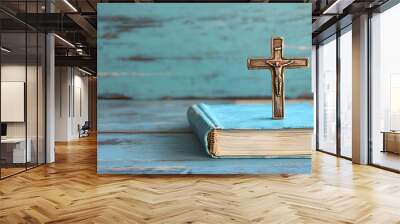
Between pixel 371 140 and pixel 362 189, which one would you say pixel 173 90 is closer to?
pixel 362 189

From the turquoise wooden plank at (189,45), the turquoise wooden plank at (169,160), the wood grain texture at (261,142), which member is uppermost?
the turquoise wooden plank at (189,45)

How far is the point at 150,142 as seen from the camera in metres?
5.07

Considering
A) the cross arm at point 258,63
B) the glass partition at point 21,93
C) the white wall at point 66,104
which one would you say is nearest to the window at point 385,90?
the cross arm at point 258,63

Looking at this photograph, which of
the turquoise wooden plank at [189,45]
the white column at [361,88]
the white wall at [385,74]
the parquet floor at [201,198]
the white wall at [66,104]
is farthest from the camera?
the white wall at [66,104]

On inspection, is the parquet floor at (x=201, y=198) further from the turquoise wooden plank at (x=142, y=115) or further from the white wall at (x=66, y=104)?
the white wall at (x=66, y=104)

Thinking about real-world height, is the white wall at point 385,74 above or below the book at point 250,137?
above

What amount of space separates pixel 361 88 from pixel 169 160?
4.16m

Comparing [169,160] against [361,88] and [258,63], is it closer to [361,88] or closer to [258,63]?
[258,63]

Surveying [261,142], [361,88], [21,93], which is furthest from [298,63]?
[21,93]

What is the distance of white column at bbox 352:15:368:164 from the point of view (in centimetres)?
711

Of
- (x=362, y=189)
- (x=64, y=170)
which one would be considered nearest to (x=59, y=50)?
(x=64, y=170)

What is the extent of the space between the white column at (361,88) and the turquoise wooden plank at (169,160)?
273 centimetres

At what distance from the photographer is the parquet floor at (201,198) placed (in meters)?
3.32

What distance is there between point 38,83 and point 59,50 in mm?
5467
